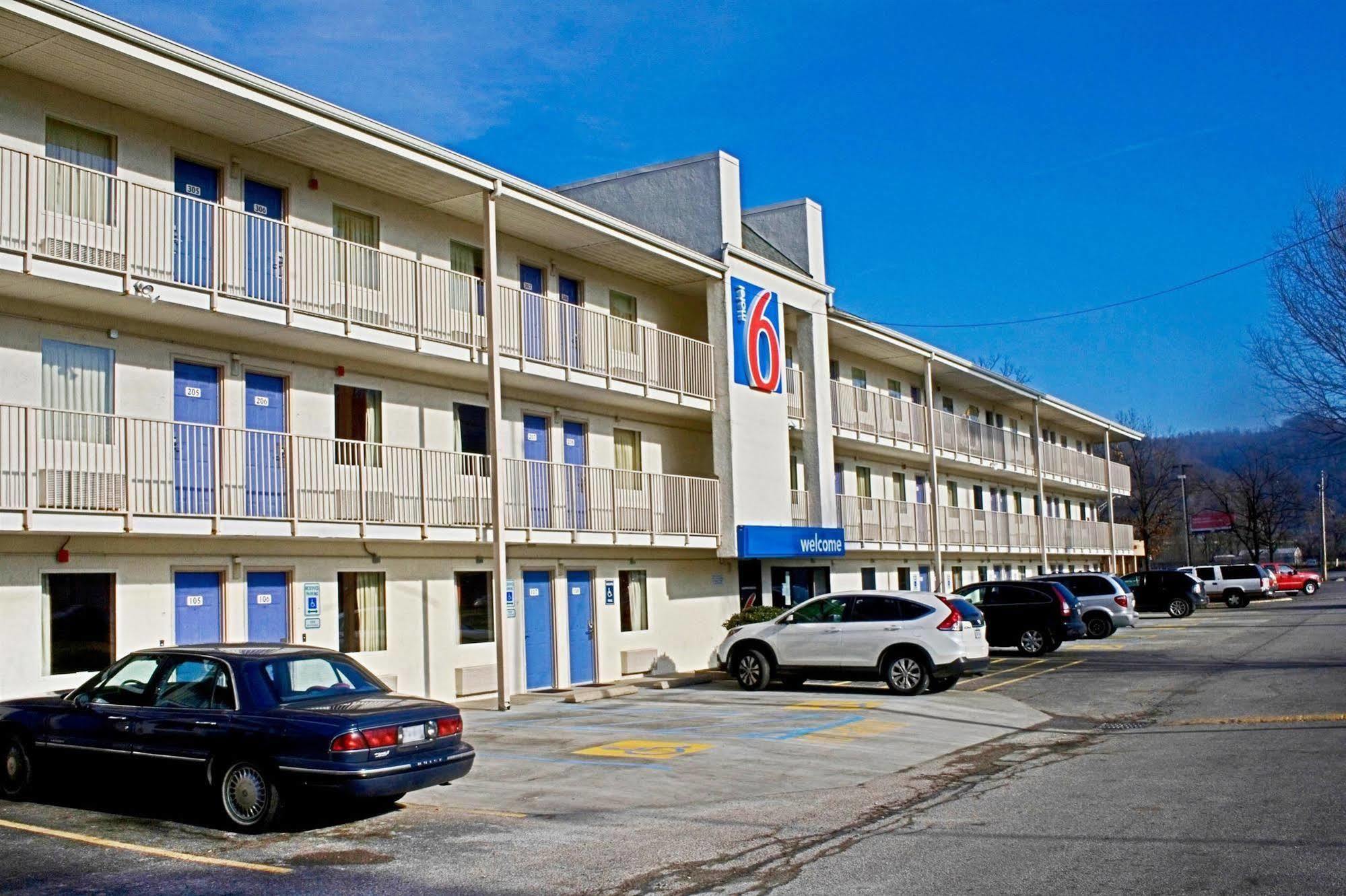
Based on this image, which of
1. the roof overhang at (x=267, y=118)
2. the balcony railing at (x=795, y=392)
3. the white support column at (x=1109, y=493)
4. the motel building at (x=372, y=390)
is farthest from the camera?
the white support column at (x=1109, y=493)

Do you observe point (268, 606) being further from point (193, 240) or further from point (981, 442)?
point (981, 442)

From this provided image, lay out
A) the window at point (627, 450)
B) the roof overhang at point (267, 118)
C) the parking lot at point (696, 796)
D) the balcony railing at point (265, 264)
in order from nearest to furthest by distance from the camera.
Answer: the parking lot at point (696, 796) → the roof overhang at point (267, 118) → the balcony railing at point (265, 264) → the window at point (627, 450)

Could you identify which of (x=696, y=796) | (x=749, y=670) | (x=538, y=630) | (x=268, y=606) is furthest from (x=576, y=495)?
(x=696, y=796)

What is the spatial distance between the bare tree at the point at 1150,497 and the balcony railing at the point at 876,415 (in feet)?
144

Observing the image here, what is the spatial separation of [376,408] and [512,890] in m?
12.9

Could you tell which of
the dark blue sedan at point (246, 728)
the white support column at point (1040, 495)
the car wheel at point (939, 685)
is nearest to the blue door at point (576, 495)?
the car wheel at point (939, 685)

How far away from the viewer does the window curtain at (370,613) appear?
1886cm

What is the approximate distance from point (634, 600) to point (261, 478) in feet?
33.3

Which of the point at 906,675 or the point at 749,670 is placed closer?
the point at 906,675

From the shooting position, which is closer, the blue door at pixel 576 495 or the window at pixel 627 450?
the blue door at pixel 576 495

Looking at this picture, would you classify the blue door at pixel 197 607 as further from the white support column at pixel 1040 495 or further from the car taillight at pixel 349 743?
the white support column at pixel 1040 495

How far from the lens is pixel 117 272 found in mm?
14727

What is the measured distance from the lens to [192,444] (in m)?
15.8

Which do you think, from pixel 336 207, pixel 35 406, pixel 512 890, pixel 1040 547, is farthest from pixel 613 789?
pixel 1040 547
